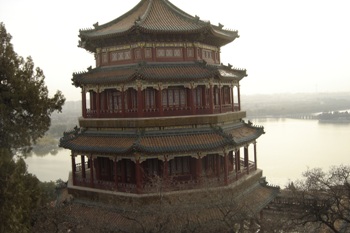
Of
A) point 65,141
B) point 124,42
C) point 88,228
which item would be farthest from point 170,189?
point 124,42

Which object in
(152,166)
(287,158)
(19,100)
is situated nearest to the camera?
(19,100)

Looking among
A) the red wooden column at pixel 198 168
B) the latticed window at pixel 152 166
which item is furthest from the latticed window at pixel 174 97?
the red wooden column at pixel 198 168

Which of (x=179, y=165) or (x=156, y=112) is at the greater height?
(x=156, y=112)

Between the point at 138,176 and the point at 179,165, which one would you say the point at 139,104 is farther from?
the point at 179,165

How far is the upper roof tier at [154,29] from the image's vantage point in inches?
724

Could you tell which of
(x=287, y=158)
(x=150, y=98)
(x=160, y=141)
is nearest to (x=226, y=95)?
(x=150, y=98)

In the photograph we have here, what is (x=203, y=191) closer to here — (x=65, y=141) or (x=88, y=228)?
(x=88, y=228)

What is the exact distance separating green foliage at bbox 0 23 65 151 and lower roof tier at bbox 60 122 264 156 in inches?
90.1

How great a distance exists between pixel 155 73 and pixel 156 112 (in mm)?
1889

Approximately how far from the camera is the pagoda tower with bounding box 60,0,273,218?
17.6 metres

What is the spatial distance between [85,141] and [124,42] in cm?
543

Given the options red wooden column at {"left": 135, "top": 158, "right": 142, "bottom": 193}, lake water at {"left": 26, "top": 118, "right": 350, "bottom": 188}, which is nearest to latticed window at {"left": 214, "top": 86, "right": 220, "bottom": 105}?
red wooden column at {"left": 135, "top": 158, "right": 142, "bottom": 193}

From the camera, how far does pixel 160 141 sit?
17.4 meters

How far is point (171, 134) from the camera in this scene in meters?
17.9
